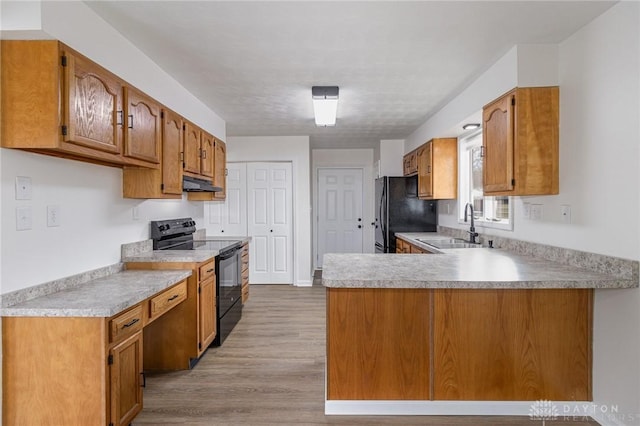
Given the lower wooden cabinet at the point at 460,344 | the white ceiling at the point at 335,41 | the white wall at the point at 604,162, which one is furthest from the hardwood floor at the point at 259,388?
the white ceiling at the point at 335,41

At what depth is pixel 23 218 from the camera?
1.78 metres

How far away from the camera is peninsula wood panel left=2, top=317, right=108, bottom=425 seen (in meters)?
1.68

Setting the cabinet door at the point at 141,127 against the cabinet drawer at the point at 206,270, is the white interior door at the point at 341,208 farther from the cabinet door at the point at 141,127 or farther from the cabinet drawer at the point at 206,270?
the cabinet door at the point at 141,127

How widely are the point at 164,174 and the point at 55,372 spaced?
4.86ft

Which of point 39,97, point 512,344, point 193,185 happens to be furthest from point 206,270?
point 512,344

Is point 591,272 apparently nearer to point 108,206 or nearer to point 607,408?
point 607,408

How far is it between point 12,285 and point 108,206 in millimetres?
861

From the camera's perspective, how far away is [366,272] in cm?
215

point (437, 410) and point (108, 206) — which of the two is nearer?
point (437, 410)

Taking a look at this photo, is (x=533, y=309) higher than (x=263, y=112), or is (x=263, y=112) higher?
(x=263, y=112)

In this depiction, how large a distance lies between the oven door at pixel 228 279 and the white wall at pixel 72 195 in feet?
2.45

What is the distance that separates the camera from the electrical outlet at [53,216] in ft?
6.34

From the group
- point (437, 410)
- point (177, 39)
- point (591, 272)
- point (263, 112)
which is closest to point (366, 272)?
point (437, 410)

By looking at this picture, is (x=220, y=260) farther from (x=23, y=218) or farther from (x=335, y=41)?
(x=335, y=41)
